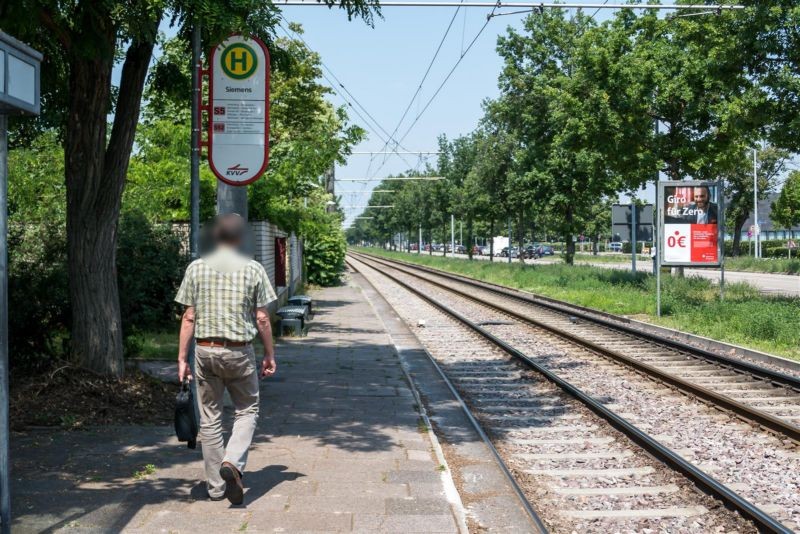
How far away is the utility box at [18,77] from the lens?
13.2ft

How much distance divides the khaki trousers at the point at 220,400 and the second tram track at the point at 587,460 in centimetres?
209

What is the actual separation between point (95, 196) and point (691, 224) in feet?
47.8

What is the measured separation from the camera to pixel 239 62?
820 cm

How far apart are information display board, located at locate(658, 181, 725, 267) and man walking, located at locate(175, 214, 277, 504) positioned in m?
15.1

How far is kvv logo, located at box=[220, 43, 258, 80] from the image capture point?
8172 mm

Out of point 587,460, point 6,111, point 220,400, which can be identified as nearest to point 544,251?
point 587,460

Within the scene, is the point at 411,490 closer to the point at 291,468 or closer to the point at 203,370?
the point at 291,468

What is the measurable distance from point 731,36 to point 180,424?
16.4 m

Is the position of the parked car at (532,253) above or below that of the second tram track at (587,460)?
above

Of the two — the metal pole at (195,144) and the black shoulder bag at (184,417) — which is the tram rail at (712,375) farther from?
the metal pole at (195,144)

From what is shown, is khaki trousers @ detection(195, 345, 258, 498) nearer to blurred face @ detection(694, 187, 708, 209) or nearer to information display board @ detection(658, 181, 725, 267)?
information display board @ detection(658, 181, 725, 267)

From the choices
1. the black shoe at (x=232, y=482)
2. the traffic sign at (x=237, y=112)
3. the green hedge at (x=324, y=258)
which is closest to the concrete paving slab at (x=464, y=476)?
the black shoe at (x=232, y=482)

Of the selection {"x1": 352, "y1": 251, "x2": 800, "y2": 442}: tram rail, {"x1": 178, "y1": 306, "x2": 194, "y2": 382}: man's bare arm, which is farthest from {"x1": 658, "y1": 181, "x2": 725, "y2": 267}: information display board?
{"x1": 178, "y1": 306, "x2": 194, "y2": 382}: man's bare arm

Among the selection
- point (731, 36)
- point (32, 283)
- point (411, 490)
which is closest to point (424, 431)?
point (411, 490)
